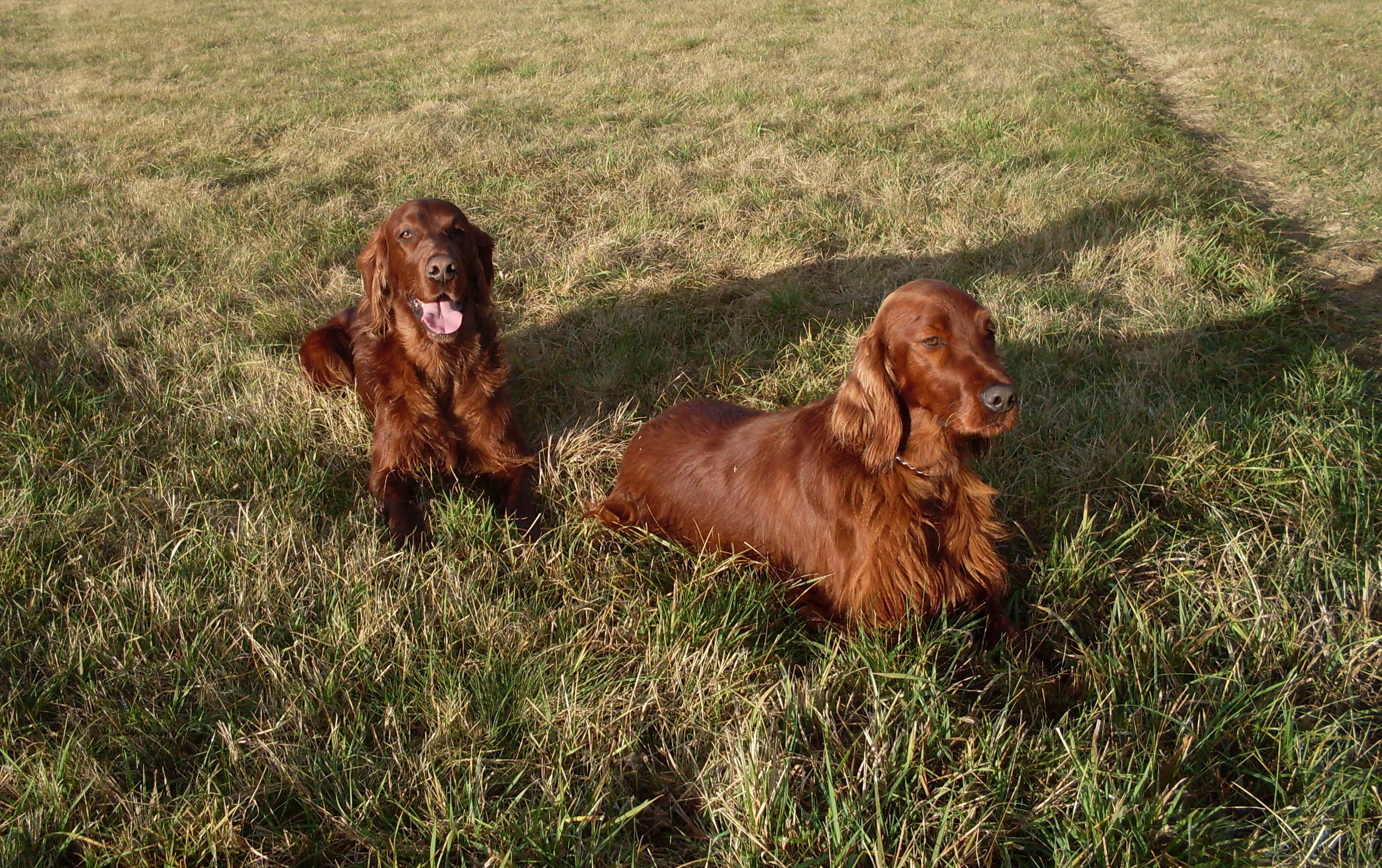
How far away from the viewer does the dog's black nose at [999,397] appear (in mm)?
1977

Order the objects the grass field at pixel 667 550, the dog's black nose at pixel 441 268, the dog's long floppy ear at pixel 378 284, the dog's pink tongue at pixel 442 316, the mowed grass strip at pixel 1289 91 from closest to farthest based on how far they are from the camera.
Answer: the grass field at pixel 667 550 < the dog's black nose at pixel 441 268 < the dog's pink tongue at pixel 442 316 < the dog's long floppy ear at pixel 378 284 < the mowed grass strip at pixel 1289 91

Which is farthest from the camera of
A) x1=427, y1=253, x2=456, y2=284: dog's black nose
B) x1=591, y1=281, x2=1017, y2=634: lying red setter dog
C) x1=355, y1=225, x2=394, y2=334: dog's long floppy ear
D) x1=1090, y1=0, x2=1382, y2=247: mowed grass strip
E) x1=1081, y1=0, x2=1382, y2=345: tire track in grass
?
x1=1090, y1=0, x2=1382, y2=247: mowed grass strip

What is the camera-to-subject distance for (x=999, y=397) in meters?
1.98

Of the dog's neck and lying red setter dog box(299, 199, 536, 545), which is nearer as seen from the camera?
the dog's neck

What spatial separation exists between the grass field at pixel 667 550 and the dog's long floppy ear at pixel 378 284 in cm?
34

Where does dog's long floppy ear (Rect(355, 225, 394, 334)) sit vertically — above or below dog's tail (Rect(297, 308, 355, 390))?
above

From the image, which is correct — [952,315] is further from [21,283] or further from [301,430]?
[21,283]

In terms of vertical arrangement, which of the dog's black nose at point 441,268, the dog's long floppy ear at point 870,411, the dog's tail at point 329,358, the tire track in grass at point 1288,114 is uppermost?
the dog's black nose at point 441,268

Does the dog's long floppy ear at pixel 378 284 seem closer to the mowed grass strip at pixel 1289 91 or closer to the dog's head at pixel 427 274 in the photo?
the dog's head at pixel 427 274

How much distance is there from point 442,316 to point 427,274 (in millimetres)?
169

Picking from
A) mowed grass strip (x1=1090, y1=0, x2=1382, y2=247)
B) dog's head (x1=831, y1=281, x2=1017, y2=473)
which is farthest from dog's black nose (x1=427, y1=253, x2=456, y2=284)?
mowed grass strip (x1=1090, y1=0, x2=1382, y2=247)

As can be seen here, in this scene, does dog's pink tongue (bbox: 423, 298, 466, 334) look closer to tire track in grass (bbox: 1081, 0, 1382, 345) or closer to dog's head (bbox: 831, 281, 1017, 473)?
dog's head (bbox: 831, 281, 1017, 473)

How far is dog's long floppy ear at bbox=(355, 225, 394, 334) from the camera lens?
3217 millimetres

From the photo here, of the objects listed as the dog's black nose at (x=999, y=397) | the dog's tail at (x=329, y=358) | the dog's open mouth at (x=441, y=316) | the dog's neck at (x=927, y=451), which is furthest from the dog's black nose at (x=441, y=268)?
the dog's black nose at (x=999, y=397)
